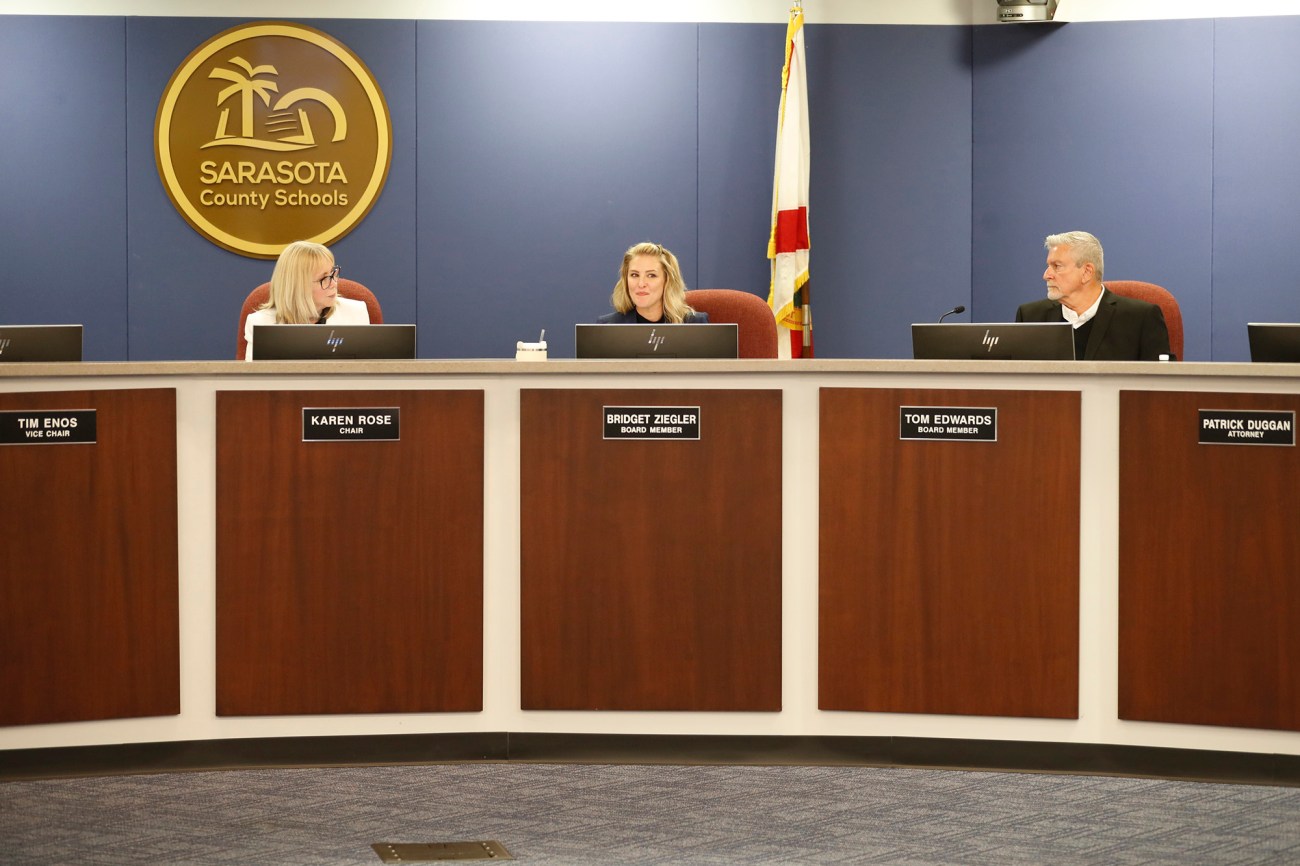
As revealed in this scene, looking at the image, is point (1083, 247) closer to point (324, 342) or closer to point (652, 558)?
point (652, 558)

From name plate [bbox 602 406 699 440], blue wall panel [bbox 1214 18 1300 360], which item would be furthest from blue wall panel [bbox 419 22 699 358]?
name plate [bbox 602 406 699 440]

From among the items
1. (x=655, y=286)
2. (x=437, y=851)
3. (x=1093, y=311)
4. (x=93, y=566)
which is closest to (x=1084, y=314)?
(x=1093, y=311)

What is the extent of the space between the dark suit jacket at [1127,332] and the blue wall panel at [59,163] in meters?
4.31

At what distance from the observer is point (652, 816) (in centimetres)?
296

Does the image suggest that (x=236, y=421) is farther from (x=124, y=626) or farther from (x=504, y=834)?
(x=504, y=834)

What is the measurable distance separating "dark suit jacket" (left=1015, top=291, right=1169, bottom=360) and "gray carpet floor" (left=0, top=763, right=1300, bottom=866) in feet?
5.93

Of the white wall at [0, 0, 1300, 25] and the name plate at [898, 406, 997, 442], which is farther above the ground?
the white wall at [0, 0, 1300, 25]

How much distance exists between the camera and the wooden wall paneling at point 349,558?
3.29 meters

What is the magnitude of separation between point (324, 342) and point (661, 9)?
3.47 m

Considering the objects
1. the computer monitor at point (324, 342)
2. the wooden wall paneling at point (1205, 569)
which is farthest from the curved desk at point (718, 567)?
the computer monitor at point (324, 342)

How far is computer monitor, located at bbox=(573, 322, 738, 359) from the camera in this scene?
142 inches

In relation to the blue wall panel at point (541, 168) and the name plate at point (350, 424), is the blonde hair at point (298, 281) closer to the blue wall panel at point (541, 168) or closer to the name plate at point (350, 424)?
the name plate at point (350, 424)

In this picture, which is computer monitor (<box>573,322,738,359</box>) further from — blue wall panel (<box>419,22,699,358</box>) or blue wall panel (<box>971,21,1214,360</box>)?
blue wall panel (<box>971,21,1214,360</box>)

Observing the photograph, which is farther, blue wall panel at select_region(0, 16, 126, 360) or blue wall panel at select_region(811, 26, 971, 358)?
blue wall panel at select_region(811, 26, 971, 358)
